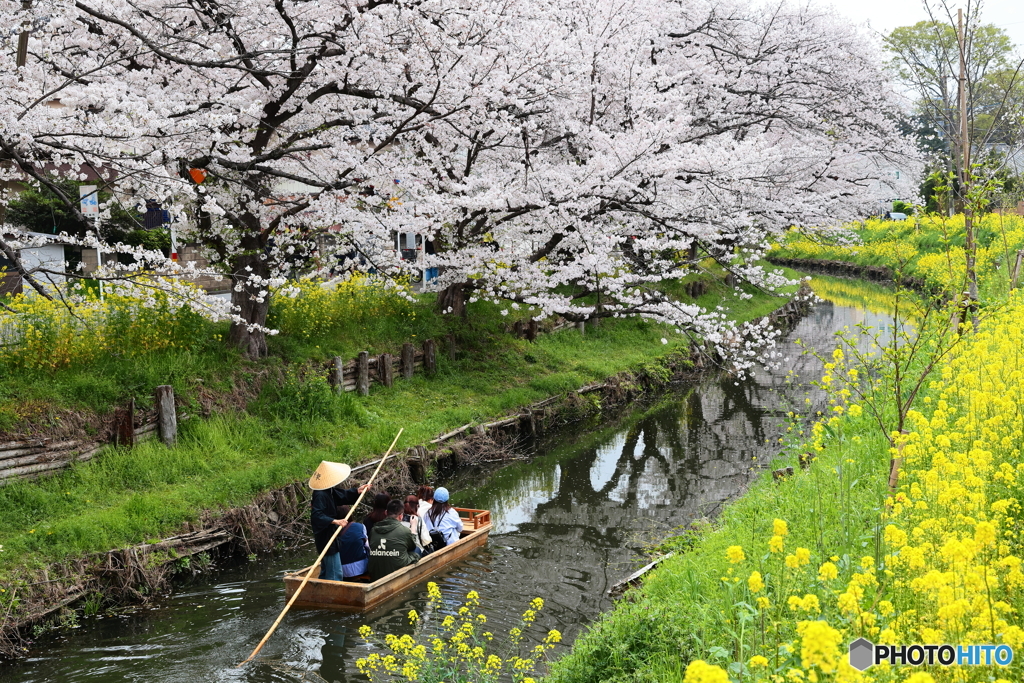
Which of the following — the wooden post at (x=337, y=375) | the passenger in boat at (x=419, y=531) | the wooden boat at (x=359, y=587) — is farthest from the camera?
the wooden post at (x=337, y=375)

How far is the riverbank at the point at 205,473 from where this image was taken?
8.81 m

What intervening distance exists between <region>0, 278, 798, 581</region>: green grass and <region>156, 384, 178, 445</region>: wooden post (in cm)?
16

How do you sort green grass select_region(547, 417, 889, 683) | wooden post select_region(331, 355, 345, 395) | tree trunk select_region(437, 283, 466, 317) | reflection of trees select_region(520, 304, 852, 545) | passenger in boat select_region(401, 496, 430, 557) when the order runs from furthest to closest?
tree trunk select_region(437, 283, 466, 317)
wooden post select_region(331, 355, 345, 395)
reflection of trees select_region(520, 304, 852, 545)
passenger in boat select_region(401, 496, 430, 557)
green grass select_region(547, 417, 889, 683)

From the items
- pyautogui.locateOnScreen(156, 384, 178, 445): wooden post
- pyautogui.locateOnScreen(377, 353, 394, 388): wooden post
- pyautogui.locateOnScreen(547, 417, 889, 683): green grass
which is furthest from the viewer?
pyautogui.locateOnScreen(377, 353, 394, 388): wooden post

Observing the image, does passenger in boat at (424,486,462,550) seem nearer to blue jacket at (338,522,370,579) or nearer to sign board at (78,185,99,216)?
blue jacket at (338,522,370,579)

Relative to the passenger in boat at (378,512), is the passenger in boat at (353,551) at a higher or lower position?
lower

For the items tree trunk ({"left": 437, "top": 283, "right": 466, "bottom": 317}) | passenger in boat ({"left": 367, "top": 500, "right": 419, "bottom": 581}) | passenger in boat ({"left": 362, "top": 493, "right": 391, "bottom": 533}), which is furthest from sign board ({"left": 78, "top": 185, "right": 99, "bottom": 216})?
tree trunk ({"left": 437, "top": 283, "right": 466, "bottom": 317})

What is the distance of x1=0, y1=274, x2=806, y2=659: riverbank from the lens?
8812mm

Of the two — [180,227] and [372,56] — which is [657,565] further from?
[180,227]

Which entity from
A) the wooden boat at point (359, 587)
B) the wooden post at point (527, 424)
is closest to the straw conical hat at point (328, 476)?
the wooden boat at point (359, 587)

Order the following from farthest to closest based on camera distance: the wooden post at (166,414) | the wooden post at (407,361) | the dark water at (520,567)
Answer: the wooden post at (407,361) < the wooden post at (166,414) < the dark water at (520,567)

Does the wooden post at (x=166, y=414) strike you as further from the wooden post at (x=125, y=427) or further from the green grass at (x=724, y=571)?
the green grass at (x=724, y=571)

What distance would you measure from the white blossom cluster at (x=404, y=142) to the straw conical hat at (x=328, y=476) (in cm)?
252

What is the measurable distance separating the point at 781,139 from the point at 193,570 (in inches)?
797
